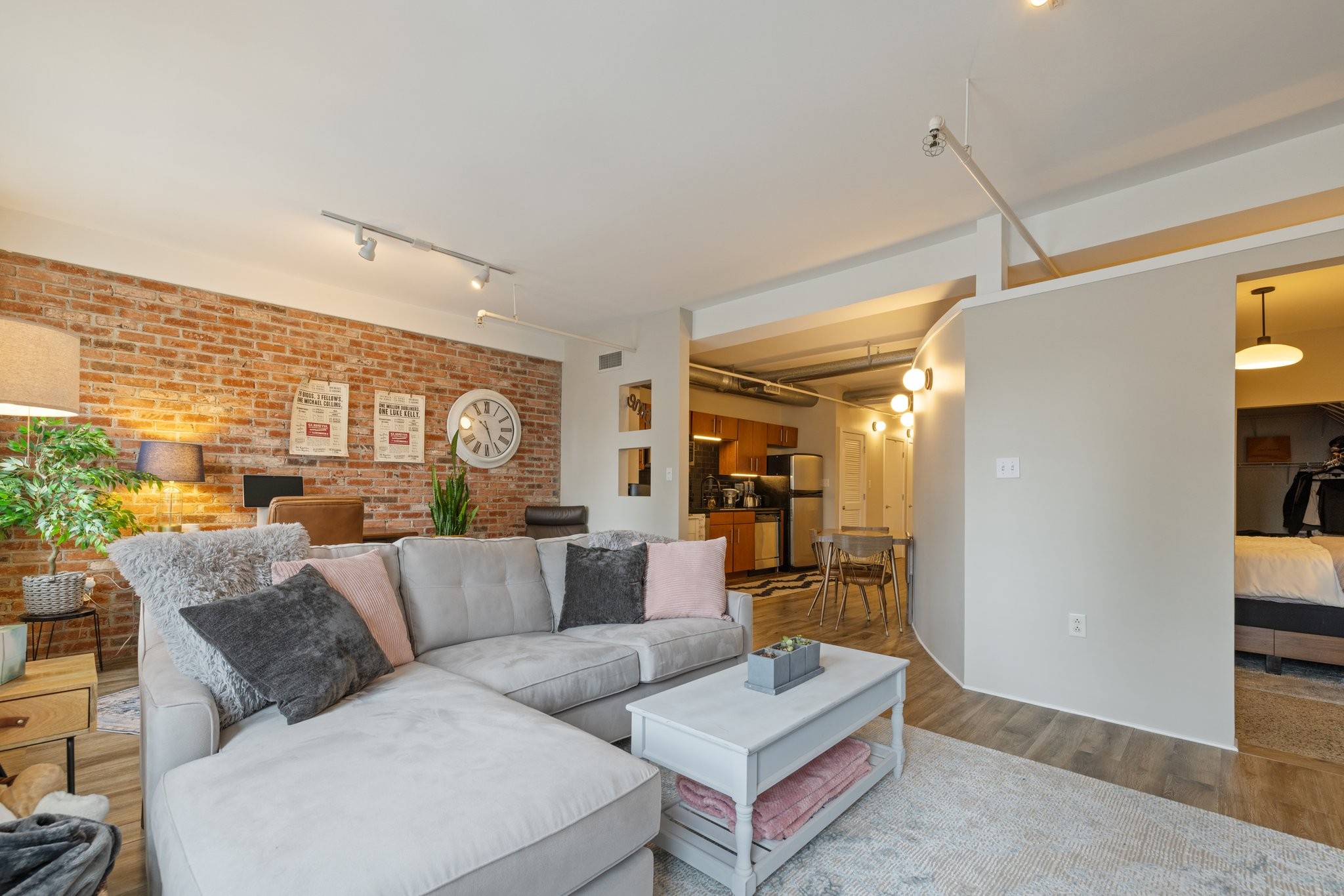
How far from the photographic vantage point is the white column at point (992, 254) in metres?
3.40

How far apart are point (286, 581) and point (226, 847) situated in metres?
0.95

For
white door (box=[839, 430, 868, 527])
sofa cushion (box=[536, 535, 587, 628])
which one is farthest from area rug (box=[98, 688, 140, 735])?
white door (box=[839, 430, 868, 527])

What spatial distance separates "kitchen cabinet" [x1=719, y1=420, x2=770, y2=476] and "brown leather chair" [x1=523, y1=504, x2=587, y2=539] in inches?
104

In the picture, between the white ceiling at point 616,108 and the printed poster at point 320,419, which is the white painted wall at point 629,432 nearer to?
the white ceiling at point 616,108

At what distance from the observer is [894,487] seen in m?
10.0

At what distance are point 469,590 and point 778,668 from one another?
1390 mm

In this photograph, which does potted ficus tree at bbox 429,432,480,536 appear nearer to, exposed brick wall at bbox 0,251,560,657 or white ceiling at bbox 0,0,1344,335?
exposed brick wall at bbox 0,251,560,657

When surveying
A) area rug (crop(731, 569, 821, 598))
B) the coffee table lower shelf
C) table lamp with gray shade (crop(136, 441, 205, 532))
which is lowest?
area rug (crop(731, 569, 821, 598))

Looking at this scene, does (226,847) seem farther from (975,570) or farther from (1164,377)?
(1164,377)

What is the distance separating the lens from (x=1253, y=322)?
496 centimetres

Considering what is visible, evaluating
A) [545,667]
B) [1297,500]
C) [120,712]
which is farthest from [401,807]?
[1297,500]

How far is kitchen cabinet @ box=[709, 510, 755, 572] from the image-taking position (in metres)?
7.06

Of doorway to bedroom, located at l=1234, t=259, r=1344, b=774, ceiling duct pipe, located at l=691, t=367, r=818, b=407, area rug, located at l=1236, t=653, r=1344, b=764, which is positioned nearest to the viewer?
area rug, located at l=1236, t=653, r=1344, b=764

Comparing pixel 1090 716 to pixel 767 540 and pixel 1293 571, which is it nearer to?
pixel 1293 571
